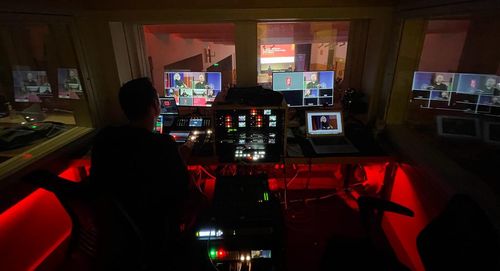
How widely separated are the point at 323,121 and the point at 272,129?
0.55 m


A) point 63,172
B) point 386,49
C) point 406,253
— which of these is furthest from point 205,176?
point 386,49

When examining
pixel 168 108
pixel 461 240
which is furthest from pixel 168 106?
pixel 461 240

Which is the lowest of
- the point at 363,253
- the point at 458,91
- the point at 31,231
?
the point at 31,231

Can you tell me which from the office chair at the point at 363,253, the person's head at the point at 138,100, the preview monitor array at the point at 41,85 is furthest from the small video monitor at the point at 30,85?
the office chair at the point at 363,253

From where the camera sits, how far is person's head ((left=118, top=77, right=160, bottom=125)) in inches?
53.2

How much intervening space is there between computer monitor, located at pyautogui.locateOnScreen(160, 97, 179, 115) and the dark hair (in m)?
1.02

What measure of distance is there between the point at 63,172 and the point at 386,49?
285 centimetres

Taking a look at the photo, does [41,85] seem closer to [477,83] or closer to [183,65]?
[183,65]

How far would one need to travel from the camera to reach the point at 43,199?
190 centimetres

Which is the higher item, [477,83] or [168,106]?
[477,83]

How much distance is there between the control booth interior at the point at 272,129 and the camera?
1.53 metres

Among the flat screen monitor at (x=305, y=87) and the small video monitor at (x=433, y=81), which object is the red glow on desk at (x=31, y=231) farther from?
the small video monitor at (x=433, y=81)

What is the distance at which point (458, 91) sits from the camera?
2.35m

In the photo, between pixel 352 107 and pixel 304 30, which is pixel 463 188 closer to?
pixel 352 107
